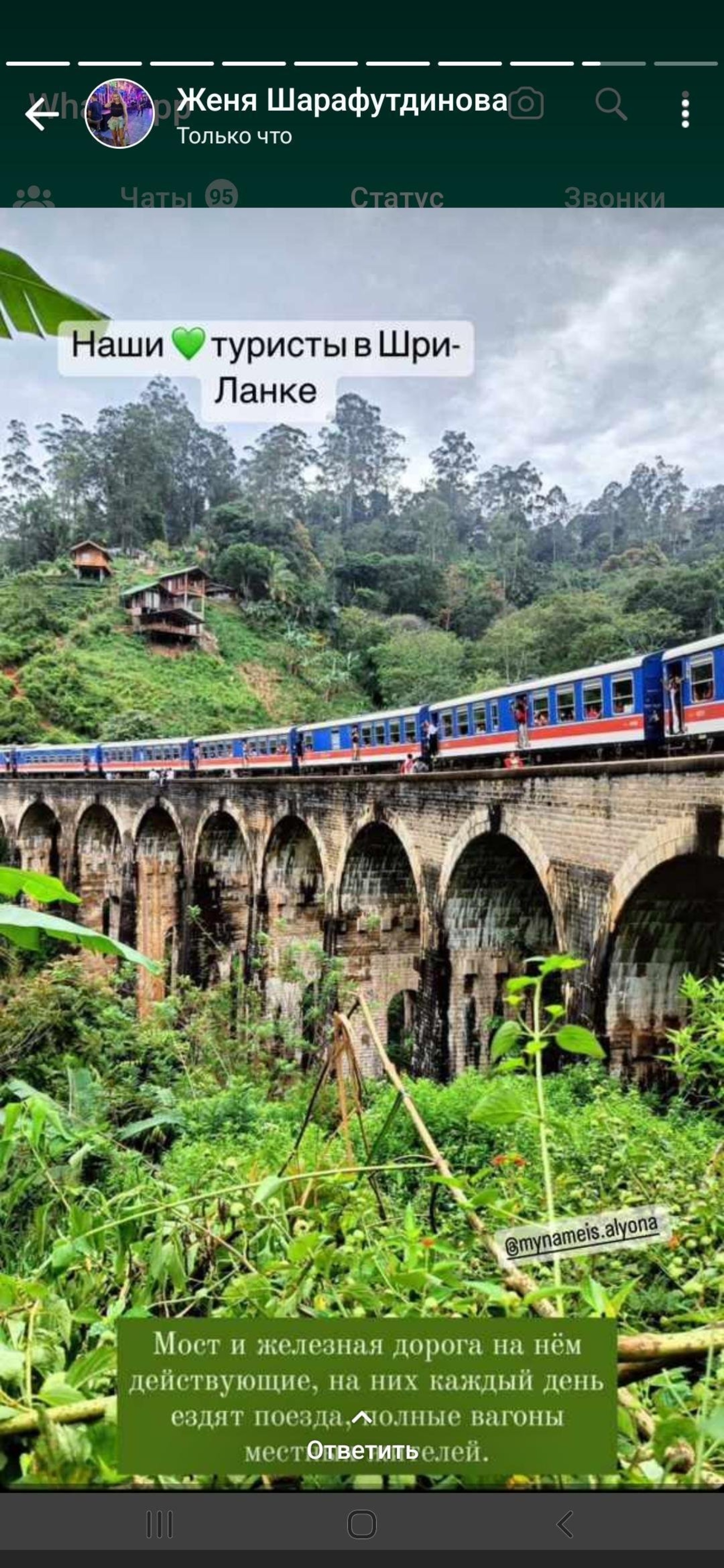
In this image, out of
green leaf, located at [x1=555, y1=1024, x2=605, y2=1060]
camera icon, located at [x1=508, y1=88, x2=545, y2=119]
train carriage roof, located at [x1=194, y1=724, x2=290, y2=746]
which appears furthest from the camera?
train carriage roof, located at [x1=194, y1=724, x2=290, y2=746]

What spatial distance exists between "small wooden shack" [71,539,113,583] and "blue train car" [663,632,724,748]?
4.57 m

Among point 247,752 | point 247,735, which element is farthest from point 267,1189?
point 247,752

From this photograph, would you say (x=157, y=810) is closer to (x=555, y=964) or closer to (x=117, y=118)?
(x=117, y=118)

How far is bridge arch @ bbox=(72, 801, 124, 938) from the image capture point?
58.4ft

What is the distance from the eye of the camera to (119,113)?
6.70 feet

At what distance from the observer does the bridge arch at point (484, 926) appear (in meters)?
8.78

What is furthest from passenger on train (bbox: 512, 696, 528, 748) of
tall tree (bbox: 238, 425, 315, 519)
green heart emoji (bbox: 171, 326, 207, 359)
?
green heart emoji (bbox: 171, 326, 207, 359)

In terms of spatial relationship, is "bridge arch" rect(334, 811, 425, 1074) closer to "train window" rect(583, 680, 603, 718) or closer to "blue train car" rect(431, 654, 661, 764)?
"blue train car" rect(431, 654, 661, 764)

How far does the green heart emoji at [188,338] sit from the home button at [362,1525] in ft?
8.50

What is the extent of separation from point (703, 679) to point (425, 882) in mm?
3920

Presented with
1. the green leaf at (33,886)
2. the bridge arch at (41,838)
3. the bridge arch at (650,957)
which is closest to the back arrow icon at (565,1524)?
the green leaf at (33,886)

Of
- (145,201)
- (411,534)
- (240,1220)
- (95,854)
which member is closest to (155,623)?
(411,534)

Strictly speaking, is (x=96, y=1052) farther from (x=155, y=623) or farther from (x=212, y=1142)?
(x=155, y=623)

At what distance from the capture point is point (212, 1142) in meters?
5.15
